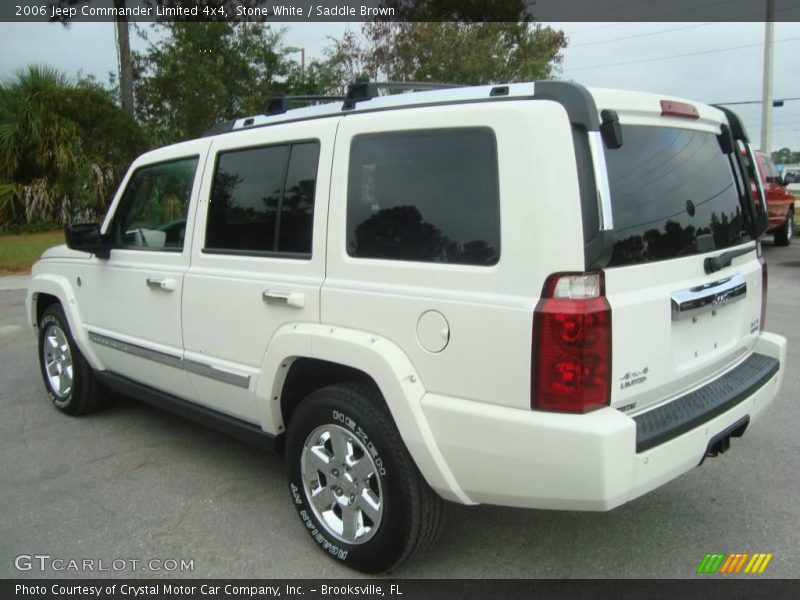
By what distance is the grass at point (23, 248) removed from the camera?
45.1 feet

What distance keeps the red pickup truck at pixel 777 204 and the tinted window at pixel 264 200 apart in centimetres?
1241

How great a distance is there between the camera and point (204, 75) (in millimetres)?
15672

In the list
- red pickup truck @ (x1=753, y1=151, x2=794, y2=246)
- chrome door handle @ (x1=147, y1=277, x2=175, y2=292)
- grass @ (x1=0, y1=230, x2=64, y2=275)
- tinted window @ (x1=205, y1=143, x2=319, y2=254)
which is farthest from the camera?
grass @ (x1=0, y1=230, x2=64, y2=275)

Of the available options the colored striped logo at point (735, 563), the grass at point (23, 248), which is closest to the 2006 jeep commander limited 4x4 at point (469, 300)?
the colored striped logo at point (735, 563)

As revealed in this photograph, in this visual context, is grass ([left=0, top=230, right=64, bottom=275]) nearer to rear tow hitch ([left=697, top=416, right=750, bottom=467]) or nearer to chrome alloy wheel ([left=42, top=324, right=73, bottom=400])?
chrome alloy wheel ([left=42, top=324, right=73, bottom=400])

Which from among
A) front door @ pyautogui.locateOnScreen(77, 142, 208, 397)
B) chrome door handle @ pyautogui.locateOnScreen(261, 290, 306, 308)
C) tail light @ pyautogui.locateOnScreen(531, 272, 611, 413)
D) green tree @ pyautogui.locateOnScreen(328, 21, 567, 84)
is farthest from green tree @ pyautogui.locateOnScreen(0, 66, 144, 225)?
tail light @ pyautogui.locateOnScreen(531, 272, 611, 413)

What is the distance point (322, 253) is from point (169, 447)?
2.19m

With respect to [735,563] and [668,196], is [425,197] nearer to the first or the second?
[668,196]

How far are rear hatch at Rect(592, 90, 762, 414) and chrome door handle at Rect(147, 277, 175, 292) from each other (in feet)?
7.97

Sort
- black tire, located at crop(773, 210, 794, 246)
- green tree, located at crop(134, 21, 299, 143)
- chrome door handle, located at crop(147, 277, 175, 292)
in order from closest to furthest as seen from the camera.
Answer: chrome door handle, located at crop(147, 277, 175, 292) < black tire, located at crop(773, 210, 794, 246) < green tree, located at crop(134, 21, 299, 143)

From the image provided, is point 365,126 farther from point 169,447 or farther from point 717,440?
point 169,447

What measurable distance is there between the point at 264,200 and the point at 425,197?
41.2 inches

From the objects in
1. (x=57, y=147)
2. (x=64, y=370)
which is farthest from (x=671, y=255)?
(x=57, y=147)

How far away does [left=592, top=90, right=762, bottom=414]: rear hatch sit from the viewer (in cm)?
251
